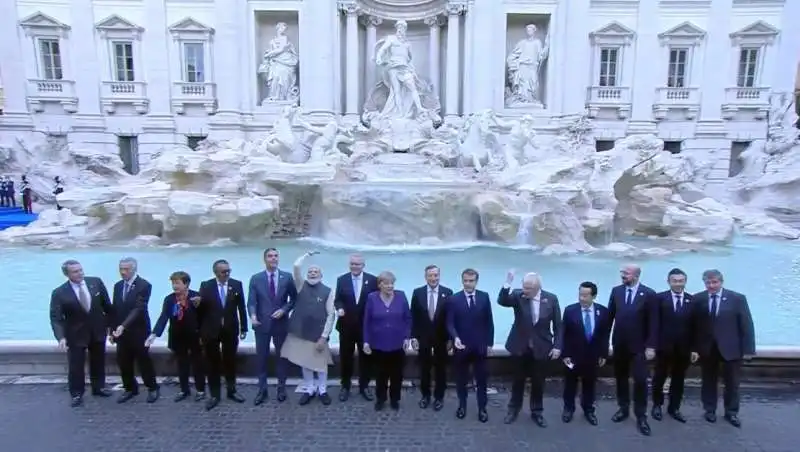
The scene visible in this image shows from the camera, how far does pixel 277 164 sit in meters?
10.5

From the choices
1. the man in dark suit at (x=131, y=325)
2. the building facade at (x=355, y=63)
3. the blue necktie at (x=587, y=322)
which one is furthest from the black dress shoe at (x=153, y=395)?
the building facade at (x=355, y=63)

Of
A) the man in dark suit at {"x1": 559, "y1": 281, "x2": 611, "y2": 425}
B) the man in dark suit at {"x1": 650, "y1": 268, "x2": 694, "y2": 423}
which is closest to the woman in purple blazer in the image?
the man in dark suit at {"x1": 559, "y1": 281, "x2": 611, "y2": 425}

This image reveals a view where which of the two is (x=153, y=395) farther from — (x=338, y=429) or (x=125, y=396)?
(x=338, y=429)

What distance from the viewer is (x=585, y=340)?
134 inches

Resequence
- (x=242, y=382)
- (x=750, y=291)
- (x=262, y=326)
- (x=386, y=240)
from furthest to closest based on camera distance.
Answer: (x=386, y=240)
(x=750, y=291)
(x=242, y=382)
(x=262, y=326)

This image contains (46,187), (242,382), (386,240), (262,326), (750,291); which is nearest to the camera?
(262,326)

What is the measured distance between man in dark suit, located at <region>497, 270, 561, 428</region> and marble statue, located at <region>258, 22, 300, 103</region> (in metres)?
13.9

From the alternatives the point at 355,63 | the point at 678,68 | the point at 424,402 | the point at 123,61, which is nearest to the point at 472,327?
the point at 424,402

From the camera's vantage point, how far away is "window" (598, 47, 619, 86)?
16.3m

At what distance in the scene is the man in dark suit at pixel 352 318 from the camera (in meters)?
3.72

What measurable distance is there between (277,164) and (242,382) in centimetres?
698

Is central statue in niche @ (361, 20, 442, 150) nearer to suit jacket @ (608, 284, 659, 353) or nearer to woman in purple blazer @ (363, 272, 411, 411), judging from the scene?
woman in purple blazer @ (363, 272, 411, 411)

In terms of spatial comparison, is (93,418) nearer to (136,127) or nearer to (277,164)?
(277,164)

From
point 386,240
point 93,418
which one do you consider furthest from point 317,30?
point 93,418
